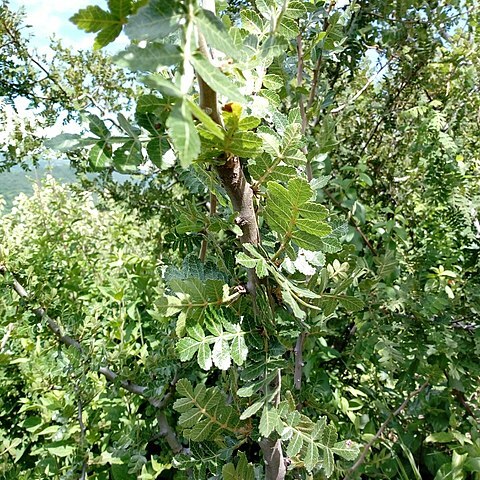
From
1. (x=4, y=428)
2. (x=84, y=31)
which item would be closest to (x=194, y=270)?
(x=84, y=31)

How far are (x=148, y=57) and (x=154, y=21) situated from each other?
0.03 meters

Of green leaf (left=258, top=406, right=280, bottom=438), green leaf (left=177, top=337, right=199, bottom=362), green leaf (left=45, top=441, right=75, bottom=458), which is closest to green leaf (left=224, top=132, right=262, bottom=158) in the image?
green leaf (left=177, top=337, right=199, bottom=362)

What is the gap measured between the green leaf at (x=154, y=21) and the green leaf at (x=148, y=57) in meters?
0.01

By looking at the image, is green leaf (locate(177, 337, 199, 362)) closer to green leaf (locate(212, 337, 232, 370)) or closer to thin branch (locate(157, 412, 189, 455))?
green leaf (locate(212, 337, 232, 370))

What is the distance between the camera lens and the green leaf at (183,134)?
299mm

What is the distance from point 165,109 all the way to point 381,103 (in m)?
1.61

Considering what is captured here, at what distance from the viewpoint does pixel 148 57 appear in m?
0.35

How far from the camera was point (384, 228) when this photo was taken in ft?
5.19

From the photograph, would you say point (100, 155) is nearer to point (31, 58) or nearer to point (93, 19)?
point (93, 19)

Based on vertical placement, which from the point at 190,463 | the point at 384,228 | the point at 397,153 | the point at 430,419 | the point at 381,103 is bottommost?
the point at 430,419

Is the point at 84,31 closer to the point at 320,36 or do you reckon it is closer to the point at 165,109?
the point at 165,109

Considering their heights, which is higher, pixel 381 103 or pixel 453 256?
pixel 381 103

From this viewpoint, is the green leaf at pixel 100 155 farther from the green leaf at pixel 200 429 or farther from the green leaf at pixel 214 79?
the green leaf at pixel 200 429

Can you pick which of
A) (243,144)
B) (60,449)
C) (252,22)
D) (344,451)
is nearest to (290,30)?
(252,22)
